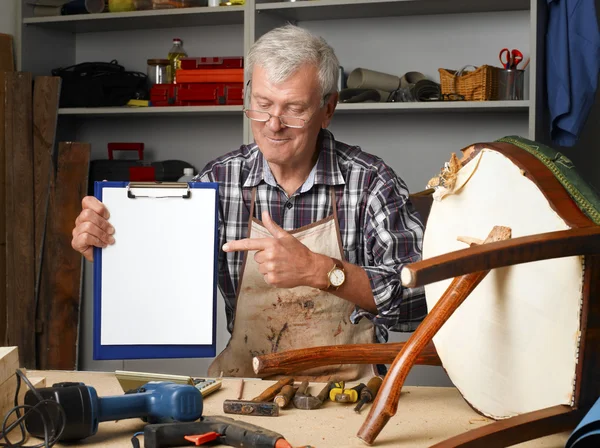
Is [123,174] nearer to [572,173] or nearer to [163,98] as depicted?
[163,98]

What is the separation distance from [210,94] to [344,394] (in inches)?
86.5

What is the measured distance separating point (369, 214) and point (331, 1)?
144 centimetres

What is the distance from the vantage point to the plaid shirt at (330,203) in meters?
1.82

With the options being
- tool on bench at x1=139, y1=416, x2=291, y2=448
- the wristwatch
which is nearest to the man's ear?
the wristwatch

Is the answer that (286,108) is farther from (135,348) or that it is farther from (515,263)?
(515,263)

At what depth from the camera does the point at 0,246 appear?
3230mm

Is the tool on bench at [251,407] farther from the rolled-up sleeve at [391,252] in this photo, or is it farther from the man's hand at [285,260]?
the rolled-up sleeve at [391,252]

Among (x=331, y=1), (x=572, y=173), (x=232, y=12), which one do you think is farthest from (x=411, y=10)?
(x=572, y=173)

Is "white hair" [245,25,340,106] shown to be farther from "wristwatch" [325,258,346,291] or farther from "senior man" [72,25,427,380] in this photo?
"wristwatch" [325,258,346,291]

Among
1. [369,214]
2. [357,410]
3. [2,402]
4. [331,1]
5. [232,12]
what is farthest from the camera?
[232,12]

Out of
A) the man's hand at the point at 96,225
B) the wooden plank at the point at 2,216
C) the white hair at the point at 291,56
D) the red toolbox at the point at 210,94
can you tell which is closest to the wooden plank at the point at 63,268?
the wooden plank at the point at 2,216

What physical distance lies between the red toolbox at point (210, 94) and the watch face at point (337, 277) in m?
1.73

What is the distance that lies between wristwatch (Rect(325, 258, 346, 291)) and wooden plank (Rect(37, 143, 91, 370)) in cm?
192

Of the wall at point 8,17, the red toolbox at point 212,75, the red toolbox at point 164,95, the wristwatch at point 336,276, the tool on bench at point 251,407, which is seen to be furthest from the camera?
the wall at point 8,17
